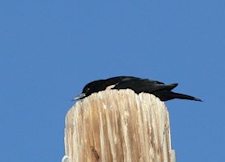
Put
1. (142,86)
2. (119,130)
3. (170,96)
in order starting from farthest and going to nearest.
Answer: (170,96) → (142,86) → (119,130)

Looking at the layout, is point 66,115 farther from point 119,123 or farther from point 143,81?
point 143,81

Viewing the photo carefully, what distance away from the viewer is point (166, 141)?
2.59m

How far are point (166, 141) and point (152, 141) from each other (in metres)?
0.09

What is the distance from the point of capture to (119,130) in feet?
8.32

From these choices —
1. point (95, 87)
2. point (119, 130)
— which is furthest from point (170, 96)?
point (119, 130)

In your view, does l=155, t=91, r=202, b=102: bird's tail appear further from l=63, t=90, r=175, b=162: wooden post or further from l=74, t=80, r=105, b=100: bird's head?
l=63, t=90, r=175, b=162: wooden post

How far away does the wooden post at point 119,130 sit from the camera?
98.5 inches

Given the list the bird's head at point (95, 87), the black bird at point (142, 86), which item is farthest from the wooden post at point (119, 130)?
the bird's head at point (95, 87)

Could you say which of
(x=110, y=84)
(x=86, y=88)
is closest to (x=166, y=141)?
(x=110, y=84)

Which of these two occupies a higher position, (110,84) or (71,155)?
(110,84)

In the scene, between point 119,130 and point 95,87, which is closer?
point 119,130

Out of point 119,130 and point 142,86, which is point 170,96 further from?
point 119,130

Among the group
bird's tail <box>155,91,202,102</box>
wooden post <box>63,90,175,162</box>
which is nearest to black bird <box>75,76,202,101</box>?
bird's tail <box>155,91,202,102</box>

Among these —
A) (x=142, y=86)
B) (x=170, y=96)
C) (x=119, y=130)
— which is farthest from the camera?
(x=170, y=96)
